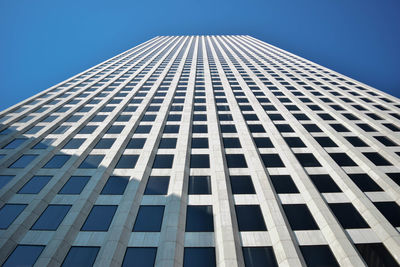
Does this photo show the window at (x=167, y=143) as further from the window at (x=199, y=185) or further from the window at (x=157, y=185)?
the window at (x=199, y=185)

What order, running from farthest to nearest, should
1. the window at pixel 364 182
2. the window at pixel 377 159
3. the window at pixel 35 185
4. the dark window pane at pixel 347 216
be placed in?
the window at pixel 377 159, the window at pixel 364 182, the window at pixel 35 185, the dark window pane at pixel 347 216

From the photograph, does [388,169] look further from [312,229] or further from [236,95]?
[236,95]

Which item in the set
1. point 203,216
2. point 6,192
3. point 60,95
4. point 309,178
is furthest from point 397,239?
point 60,95

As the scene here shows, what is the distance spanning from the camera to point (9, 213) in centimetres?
1591

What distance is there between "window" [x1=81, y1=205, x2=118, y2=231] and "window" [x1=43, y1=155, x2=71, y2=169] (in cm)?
764

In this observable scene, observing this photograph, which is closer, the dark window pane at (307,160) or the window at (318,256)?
the window at (318,256)

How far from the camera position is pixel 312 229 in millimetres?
15000

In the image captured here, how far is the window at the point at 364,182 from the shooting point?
18.1 meters

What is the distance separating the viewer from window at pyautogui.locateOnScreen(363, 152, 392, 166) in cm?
2097

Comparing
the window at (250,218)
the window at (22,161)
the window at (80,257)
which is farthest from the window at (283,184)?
the window at (22,161)

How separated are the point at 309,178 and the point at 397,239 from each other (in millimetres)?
6812

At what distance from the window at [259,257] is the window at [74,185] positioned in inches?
605

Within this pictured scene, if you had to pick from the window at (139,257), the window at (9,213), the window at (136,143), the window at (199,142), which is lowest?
the window at (139,257)

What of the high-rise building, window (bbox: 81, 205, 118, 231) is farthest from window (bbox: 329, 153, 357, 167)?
window (bbox: 81, 205, 118, 231)
